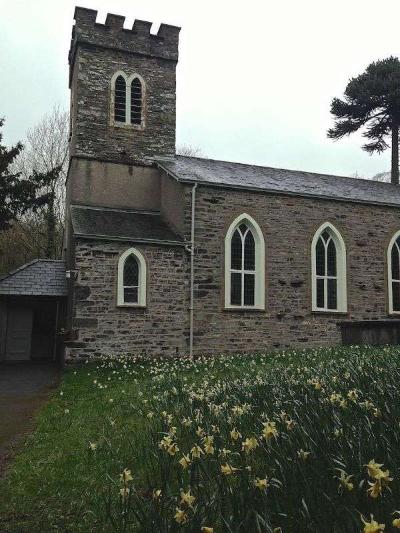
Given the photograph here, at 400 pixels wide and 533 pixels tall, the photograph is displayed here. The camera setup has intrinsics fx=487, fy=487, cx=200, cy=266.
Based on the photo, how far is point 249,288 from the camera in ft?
57.0

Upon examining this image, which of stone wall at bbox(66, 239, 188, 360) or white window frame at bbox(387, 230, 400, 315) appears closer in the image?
stone wall at bbox(66, 239, 188, 360)

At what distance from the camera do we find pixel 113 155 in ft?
64.6

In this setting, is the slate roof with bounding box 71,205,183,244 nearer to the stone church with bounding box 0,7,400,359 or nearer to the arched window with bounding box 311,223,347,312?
the stone church with bounding box 0,7,400,359

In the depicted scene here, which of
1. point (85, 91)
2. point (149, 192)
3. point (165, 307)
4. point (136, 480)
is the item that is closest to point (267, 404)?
point (136, 480)

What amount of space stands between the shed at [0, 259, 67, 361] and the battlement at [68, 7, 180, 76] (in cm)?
944

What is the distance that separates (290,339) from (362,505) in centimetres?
1524

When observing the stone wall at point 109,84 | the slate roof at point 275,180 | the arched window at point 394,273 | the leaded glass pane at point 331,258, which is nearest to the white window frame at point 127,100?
the stone wall at point 109,84

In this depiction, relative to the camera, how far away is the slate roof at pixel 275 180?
17562 millimetres

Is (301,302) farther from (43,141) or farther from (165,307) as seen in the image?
(43,141)

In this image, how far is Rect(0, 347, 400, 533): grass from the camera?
2.49 metres

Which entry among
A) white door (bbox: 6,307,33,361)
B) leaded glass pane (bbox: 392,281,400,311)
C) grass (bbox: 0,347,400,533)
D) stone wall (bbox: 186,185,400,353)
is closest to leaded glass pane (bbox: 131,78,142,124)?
stone wall (bbox: 186,185,400,353)

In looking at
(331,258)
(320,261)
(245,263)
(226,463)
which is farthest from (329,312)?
(226,463)

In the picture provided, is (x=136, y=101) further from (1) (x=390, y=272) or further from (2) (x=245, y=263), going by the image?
(1) (x=390, y=272)

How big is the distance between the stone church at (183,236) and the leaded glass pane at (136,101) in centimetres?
5
